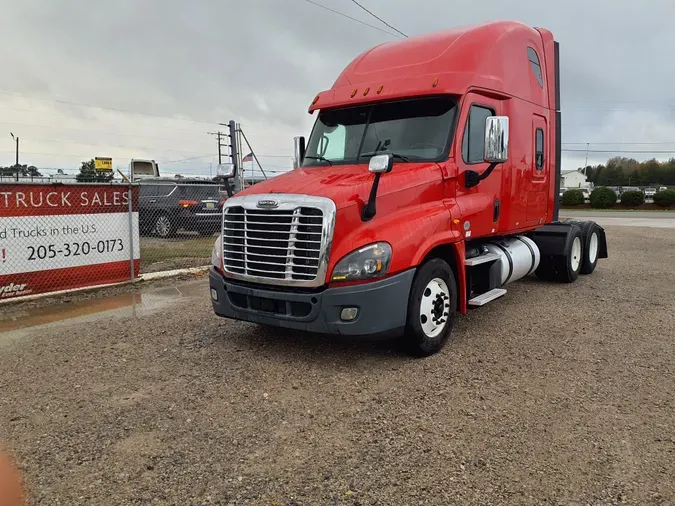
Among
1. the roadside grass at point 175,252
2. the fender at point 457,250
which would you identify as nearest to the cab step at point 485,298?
the fender at point 457,250

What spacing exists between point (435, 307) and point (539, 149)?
11.9 feet

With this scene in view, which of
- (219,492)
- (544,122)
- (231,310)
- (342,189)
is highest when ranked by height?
(544,122)

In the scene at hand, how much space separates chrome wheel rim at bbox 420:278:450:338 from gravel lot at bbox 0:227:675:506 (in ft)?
0.99

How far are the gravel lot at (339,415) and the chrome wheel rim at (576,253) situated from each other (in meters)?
2.74

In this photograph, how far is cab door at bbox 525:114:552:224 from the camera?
7191 mm

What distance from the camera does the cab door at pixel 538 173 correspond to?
7.19 meters

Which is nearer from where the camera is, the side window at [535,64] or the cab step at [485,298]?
the cab step at [485,298]

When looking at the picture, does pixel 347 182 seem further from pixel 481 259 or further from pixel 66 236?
pixel 66 236

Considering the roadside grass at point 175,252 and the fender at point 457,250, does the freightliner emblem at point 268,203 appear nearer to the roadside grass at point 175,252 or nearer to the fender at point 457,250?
the fender at point 457,250

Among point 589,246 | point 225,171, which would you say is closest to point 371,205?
point 225,171

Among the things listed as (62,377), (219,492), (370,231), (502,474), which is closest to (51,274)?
(62,377)

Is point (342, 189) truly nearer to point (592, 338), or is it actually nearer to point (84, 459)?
point (84, 459)

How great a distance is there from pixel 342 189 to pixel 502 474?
2611 mm

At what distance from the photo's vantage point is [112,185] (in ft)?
27.3
